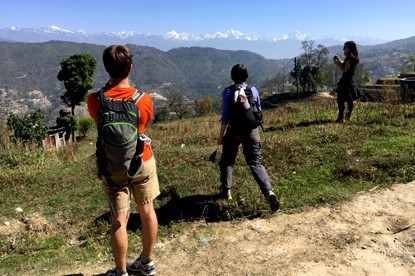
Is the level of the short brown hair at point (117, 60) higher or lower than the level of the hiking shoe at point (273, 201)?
higher

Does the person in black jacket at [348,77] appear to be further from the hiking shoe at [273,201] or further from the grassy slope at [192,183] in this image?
the hiking shoe at [273,201]

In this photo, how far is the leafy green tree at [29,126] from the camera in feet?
56.7

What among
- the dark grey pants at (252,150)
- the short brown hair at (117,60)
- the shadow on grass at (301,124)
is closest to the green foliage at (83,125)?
the shadow on grass at (301,124)

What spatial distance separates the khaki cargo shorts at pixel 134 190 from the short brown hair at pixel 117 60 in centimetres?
73

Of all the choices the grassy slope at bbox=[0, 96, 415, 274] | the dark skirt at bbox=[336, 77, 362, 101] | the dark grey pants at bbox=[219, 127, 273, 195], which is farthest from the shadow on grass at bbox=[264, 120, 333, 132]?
the dark grey pants at bbox=[219, 127, 273, 195]

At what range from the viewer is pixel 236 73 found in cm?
433

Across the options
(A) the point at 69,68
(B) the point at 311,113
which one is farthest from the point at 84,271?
(A) the point at 69,68

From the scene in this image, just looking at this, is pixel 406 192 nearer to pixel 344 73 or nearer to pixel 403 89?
pixel 344 73

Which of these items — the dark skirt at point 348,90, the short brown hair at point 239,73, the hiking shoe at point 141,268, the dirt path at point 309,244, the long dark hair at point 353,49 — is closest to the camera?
the hiking shoe at point 141,268

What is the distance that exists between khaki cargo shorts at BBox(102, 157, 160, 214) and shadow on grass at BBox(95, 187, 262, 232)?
165 centimetres

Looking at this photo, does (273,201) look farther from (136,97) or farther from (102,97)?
(102,97)

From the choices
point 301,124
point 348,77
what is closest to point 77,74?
point 301,124

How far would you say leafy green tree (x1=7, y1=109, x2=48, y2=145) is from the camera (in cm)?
1730

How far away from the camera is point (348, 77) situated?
26.7 feet
